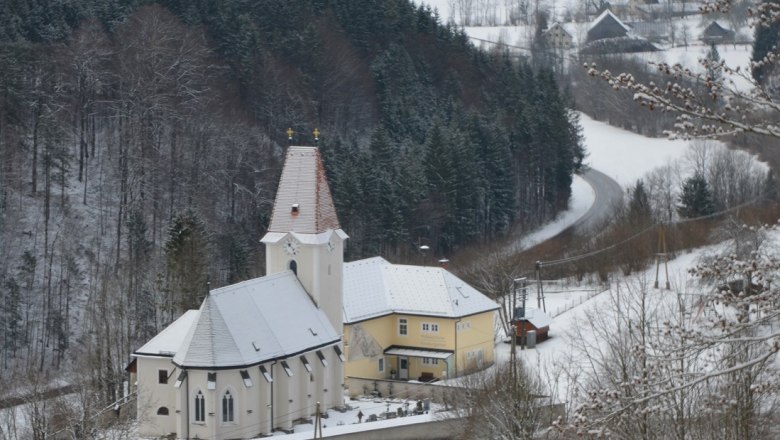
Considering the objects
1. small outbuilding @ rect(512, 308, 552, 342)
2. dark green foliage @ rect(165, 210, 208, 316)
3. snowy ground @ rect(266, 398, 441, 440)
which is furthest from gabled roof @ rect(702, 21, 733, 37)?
snowy ground @ rect(266, 398, 441, 440)

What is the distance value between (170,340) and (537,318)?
16.5m

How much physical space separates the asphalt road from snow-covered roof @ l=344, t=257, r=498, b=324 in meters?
28.4

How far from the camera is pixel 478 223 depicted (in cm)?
7919

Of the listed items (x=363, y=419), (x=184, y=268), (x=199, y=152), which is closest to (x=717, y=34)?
(x=199, y=152)

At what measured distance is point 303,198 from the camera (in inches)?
1842

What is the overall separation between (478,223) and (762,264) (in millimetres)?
68894

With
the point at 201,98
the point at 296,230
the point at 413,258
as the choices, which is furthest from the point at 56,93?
the point at 296,230

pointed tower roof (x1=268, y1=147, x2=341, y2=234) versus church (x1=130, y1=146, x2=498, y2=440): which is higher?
pointed tower roof (x1=268, y1=147, x2=341, y2=234)

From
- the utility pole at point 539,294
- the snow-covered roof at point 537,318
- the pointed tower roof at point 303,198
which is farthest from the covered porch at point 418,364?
the utility pole at point 539,294

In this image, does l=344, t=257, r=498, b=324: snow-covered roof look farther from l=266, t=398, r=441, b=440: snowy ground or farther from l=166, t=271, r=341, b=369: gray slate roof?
l=166, t=271, r=341, b=369: gray slate roof

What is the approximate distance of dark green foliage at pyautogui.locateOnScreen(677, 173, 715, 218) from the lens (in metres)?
77.7

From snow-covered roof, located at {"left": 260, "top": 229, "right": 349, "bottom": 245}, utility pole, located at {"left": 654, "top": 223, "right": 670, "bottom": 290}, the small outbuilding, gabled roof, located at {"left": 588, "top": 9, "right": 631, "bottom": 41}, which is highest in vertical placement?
gabled roof, located at {"left": 588, "top": 9, "right": 631, "bottom": 41}

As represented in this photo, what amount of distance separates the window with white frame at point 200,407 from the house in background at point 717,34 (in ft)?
324

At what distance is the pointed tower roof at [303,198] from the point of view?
1836 inches
